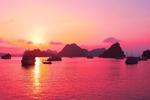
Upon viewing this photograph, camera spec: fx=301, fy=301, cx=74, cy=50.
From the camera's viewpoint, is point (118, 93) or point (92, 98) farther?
point (118, 93)

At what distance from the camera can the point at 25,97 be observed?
218 feet

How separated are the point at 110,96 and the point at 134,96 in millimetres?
5340

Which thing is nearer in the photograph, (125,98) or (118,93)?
(125,98)

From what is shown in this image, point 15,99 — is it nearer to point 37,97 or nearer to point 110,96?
point 37,97

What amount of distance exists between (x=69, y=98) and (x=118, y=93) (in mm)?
13565

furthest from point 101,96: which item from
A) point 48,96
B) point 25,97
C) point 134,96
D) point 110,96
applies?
point 25,97

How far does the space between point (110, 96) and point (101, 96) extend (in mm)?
2037

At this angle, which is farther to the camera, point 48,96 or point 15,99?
point 48,96

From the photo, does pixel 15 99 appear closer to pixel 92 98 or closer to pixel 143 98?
pixel 92 98

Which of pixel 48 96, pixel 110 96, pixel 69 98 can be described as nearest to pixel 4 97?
pixel 48 96

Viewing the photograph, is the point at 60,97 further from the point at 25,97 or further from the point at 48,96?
the point at 25,97

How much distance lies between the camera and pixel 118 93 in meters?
72.1

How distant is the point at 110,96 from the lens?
6788 centimetres

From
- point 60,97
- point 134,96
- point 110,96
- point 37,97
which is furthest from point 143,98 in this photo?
point 37,97
